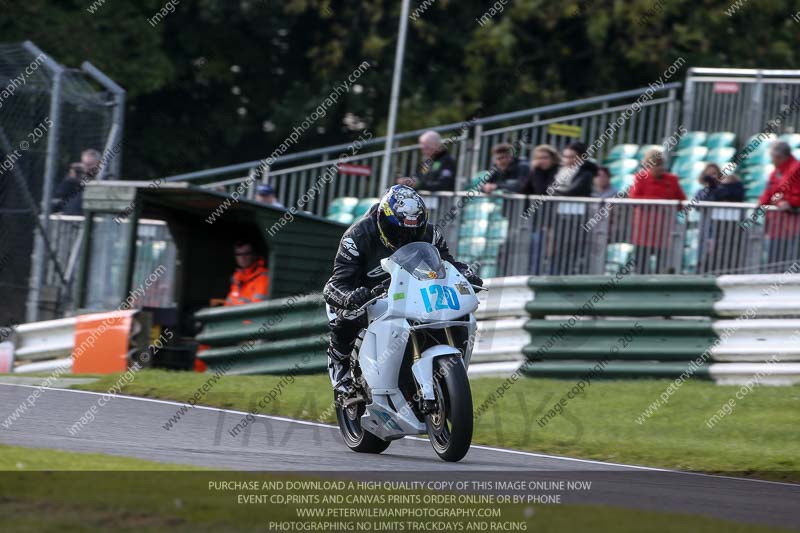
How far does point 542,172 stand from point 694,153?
3.08 m

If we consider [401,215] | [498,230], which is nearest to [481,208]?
[498,230]

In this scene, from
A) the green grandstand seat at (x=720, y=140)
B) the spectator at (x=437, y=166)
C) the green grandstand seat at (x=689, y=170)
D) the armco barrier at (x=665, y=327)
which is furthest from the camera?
the green grandstand seat at (x=720, y=140)

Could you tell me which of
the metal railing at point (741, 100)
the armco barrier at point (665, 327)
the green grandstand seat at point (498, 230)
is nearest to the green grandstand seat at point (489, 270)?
the green grandstand seat at point (498, 230)

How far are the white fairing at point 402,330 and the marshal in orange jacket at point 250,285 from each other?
5970mm

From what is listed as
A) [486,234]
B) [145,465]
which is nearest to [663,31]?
[486,234]

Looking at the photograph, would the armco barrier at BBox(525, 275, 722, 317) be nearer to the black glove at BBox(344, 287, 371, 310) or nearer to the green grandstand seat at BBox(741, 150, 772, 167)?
the green grandstand seat at BBox(741, 150, 772, 167)

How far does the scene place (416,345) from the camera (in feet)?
27.2

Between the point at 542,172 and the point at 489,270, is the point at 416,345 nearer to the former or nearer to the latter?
the point at 489,270

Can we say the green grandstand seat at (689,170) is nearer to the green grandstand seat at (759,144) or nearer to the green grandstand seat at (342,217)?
the green grandstand seat at (759,144)

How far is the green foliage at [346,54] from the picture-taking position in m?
24.3

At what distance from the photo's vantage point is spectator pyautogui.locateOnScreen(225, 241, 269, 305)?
47.5 ft

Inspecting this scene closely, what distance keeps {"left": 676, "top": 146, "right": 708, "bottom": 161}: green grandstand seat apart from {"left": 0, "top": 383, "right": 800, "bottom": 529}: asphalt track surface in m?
7.57

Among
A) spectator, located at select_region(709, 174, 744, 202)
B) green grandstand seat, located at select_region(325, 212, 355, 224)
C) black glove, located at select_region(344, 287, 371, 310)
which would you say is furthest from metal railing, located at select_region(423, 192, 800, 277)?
black glove, located at select_region(344, 287, 371, 310)

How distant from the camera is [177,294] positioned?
1537cm
